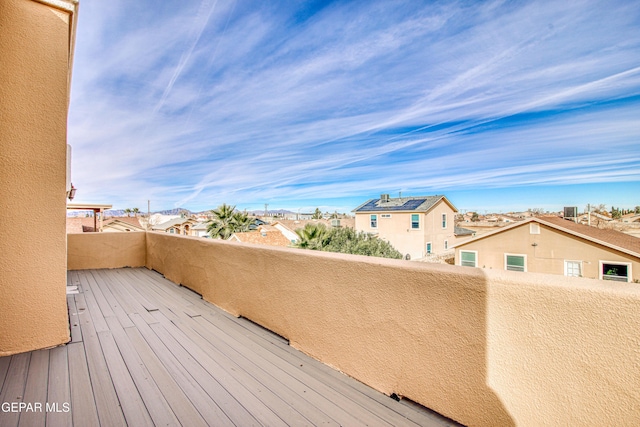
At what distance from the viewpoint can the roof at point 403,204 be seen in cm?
2166

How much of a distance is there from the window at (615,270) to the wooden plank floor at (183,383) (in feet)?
49.1

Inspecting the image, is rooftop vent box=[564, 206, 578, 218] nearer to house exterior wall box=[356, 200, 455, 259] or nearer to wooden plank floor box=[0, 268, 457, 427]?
house exterior wall box=[356, 200, 455, 259]

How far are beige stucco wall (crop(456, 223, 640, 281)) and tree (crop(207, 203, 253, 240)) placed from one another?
22064 millimetres

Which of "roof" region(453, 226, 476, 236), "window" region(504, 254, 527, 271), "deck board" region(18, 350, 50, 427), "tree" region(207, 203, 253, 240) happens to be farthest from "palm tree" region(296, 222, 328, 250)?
"deck board" region(18, 350, 50, 427)

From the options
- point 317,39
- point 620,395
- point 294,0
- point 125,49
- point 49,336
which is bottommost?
point 49,336

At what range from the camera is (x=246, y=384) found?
1.93 metres

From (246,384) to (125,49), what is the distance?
9.32 metres

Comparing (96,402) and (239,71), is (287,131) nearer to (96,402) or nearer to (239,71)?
(239,71)

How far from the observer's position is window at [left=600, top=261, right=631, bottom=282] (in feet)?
37.5

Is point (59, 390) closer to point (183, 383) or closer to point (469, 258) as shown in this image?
point (183, 383)

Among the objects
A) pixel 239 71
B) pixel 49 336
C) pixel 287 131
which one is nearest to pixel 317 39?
pixel 239 71

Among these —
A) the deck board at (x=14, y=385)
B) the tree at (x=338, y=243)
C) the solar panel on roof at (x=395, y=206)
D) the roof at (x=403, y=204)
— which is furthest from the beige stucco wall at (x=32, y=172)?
the solar panel on roof at (x=395, y=206)

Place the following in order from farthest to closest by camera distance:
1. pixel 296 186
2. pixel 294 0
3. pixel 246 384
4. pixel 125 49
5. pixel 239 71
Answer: pixel 296 186
pixel 239 71
pixel 294 0
pixel 125 49
pixel 246 384

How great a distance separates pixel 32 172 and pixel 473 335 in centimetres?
320
